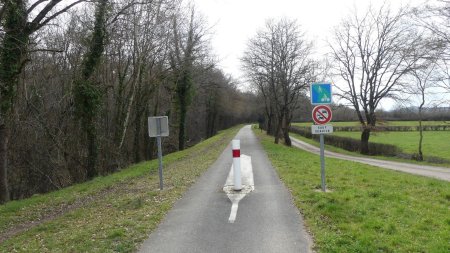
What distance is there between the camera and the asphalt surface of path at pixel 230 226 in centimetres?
580

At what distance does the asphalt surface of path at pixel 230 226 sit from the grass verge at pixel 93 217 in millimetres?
368

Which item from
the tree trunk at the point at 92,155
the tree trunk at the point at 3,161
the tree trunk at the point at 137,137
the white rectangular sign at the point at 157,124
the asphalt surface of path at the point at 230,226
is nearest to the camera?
the asphalt surface of path at the point at 230,226

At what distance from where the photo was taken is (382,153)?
4075 cm

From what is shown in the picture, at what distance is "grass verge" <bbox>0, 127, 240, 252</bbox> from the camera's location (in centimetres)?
624

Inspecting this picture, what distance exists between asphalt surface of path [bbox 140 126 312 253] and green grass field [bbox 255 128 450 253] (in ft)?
1.12

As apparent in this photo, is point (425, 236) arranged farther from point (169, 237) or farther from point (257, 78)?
point (257, 78)

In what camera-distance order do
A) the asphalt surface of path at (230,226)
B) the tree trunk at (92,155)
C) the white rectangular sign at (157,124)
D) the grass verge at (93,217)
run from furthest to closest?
1. the tree trunk at (92,155)
2. the white rectangular sign at (157,124)
3. the grass verge at (93,217)
4. the asphalt surface of path at (230,226)

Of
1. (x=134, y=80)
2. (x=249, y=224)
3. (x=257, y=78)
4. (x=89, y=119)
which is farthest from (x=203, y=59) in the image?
(x=249, y=224)

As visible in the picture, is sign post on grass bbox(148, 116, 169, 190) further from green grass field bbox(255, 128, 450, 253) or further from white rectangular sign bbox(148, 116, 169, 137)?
green grass field bbox(255, 128, 450, 253)

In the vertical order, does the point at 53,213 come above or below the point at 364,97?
below

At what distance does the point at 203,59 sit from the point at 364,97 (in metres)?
17.0

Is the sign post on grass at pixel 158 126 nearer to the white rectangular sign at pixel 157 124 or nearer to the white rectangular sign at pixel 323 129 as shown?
the white rectangular sign at pixel 157 124

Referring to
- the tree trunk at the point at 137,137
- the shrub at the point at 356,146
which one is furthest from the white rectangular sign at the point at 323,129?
the shrub at the point at 356,146

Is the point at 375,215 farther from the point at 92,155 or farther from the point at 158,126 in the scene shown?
the point at 92,155
